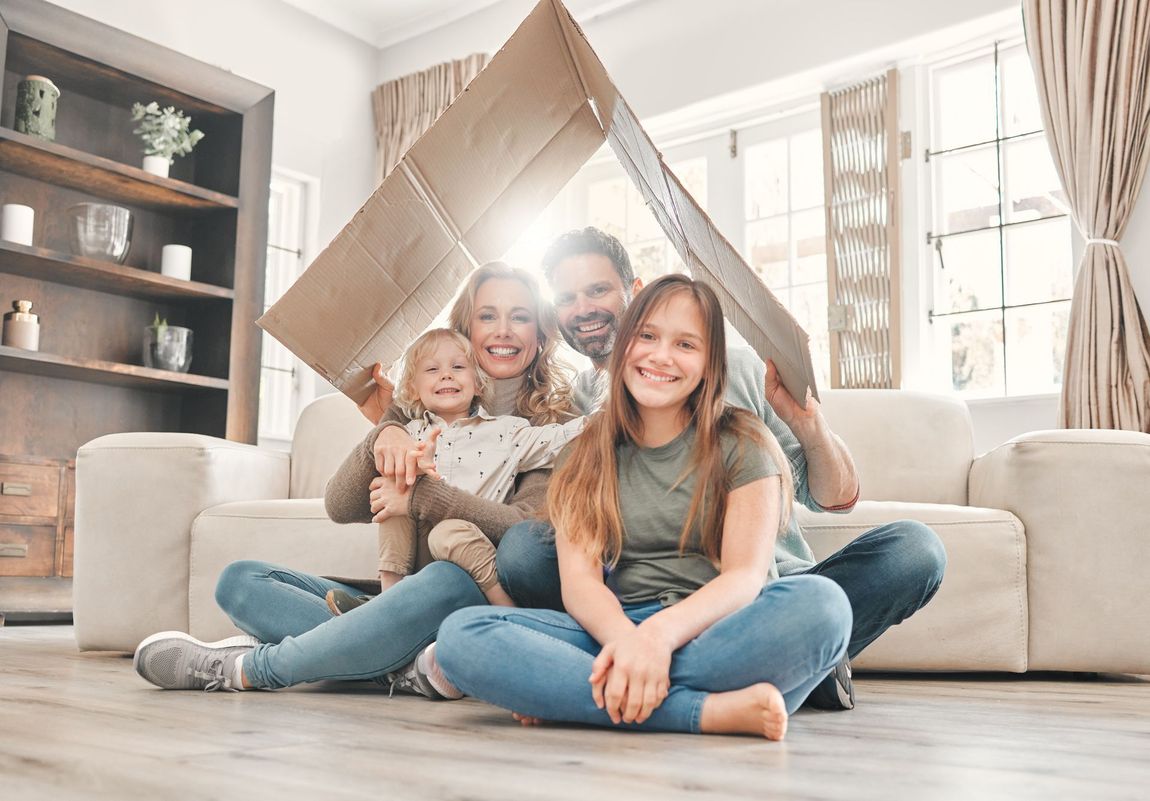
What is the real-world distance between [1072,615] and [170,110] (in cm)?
367

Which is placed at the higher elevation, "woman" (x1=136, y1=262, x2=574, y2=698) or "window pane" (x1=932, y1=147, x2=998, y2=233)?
"window pane" (x1=932, y1=147, x2=998, y2=233)

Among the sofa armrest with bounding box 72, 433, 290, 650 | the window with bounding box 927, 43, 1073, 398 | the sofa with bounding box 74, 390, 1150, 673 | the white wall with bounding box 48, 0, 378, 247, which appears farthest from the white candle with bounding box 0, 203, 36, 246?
the window with bounding box 927, 43, 1073, 398

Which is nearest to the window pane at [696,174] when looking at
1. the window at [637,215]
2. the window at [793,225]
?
the window at [637,215]

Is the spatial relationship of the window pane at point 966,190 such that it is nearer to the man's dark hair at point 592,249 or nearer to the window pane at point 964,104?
the window pane at point 964,104

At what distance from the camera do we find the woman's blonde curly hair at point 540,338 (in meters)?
1.79

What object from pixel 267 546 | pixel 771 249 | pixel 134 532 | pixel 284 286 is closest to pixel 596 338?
pixel 267 546

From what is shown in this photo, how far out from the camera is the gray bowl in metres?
3.86

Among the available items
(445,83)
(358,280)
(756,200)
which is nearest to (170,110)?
(445,83)

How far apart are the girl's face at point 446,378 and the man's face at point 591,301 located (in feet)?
0.62

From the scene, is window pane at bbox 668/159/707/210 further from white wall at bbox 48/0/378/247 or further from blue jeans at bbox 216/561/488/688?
blue jeans at bbox 216/561/488/688

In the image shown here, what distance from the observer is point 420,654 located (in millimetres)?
1502

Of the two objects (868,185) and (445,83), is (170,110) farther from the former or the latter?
(868,185)

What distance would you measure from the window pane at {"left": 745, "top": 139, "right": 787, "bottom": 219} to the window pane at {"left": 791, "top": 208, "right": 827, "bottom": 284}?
107 millimetres

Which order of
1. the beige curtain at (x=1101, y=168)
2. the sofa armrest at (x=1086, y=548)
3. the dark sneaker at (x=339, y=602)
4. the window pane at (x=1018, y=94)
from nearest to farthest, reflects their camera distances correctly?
the dark sneaker at (x=339, y=602), the sofa armrest at (x=1086, y=548), the beige curtain at (x=1101, y=168), the window pane at (x=1018, y=94)
